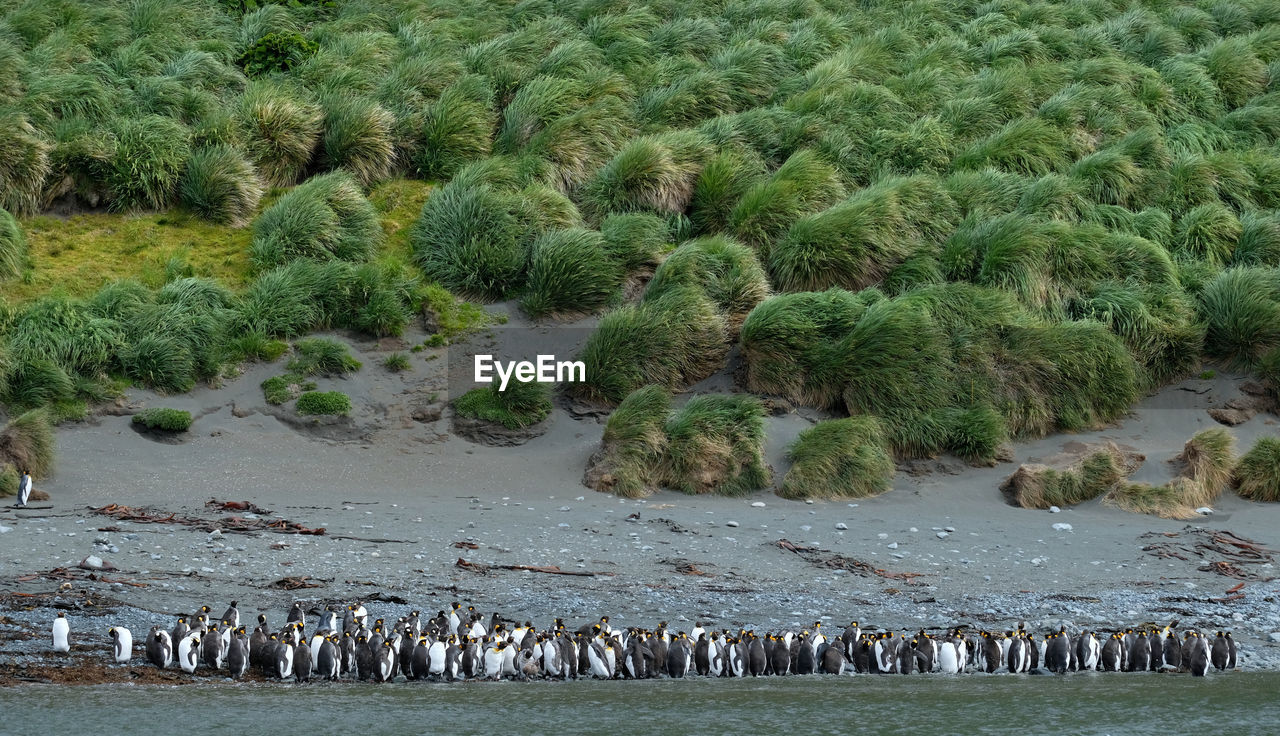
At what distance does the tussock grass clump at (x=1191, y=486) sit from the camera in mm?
13195

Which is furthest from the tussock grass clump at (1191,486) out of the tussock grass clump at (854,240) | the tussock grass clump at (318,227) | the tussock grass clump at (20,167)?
the tussock grass clump at (20,167)

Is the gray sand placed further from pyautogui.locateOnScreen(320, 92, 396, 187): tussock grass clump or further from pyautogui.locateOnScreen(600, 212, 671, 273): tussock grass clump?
pyautogui.locateOnScreen(320, 92, 396, 187): tussock grass clump

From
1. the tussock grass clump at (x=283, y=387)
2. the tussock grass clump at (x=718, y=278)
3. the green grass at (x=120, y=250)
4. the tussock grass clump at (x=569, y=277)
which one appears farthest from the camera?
the tussock grass clump at (x=569, y=277)

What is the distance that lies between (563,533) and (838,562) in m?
2.44

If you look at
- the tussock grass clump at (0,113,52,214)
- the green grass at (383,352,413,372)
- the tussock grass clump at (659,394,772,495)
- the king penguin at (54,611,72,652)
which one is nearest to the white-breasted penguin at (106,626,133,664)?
the king penguin at (54,611,72,652)

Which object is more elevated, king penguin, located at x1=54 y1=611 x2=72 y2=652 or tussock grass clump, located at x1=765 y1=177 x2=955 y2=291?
tussock grass clump, located at x1=765 y1=177 x2=955 y2=291

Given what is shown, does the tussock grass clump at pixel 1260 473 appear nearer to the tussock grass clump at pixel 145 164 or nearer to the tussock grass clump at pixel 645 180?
the tussock grass clump at pixel 645 180

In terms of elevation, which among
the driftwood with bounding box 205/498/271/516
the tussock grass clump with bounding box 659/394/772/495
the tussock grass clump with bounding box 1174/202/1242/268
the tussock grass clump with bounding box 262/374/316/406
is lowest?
the driftwood with bounding box 205/498/271/516

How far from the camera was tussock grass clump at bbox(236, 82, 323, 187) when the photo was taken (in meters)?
18.5

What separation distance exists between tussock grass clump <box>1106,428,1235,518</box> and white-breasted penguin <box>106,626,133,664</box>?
9124mm

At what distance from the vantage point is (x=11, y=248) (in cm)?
1567

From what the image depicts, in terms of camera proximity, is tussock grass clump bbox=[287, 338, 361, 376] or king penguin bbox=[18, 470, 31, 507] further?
tussock grass clump bbox=[287, 338, 361, 376]

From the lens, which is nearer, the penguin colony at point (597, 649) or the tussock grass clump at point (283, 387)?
the penguin colony at point (597, 649)

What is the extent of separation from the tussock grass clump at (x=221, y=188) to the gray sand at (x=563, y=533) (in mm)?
3459
